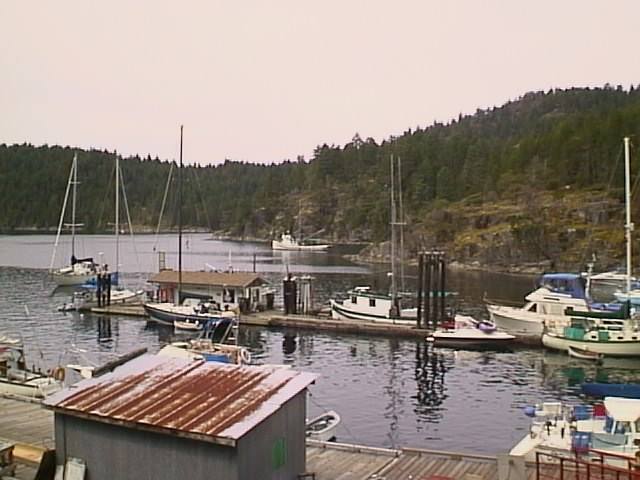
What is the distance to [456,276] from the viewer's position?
7819 cm

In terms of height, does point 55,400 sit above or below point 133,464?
above

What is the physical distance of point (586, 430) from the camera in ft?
58.9

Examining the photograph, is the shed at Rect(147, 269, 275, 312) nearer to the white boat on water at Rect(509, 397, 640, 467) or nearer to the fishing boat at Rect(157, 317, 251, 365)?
the fishing boat at Rect(157, 317, 251, 365)

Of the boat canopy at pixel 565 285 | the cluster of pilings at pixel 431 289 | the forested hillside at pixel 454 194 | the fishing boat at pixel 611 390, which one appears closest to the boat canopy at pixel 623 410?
the fishing boat at pixel 611 390

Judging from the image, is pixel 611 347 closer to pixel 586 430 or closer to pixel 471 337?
pixel 471 337

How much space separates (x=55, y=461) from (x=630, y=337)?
3060 centimetres

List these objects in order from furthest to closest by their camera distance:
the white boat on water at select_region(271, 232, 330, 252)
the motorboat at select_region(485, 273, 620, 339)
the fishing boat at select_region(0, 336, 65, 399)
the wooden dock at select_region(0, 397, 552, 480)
→ the white boat on water at select_region(271, 232, 330, 252)
the motorboat at select_region(485, 273, 620, 339)
the fishing boat at select_region(0, 336, 65, 399)
the wooden dock at select_region(0, 397, 552, 480)

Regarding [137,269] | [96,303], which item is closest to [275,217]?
[137,269]

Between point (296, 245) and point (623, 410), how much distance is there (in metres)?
118

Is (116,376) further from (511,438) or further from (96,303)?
(96,303)

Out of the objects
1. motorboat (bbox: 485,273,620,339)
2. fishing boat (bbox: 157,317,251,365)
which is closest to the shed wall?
fishing boat (bbox: 157,317,251,365)

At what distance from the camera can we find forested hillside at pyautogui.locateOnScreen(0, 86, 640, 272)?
86.9 meters

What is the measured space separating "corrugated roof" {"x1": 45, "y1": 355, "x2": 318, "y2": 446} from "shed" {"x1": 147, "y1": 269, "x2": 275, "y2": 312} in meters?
34.9

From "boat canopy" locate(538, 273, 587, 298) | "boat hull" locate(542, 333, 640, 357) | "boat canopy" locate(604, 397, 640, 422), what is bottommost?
"boat hull" locate(542, 333, 640, 357)
